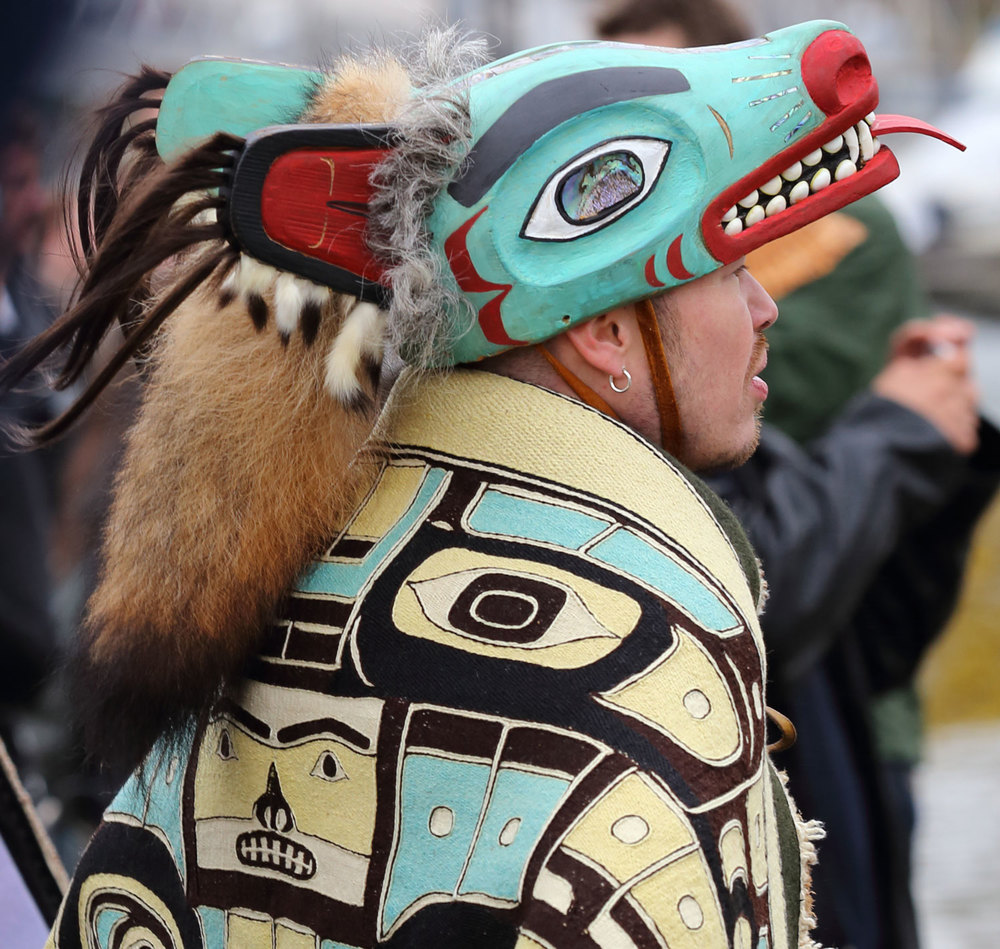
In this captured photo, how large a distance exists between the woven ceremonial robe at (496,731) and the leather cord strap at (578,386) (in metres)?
0.07

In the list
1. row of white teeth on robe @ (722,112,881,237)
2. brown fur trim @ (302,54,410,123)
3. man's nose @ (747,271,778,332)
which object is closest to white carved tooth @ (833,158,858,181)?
row of white teeth on robe @ (722,112,881,237)

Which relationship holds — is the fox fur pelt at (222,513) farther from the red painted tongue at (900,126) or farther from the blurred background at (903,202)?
the red painted tongue at (900,126)

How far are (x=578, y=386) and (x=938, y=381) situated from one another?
4.35ft

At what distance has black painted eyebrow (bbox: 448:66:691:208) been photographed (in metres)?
1.38

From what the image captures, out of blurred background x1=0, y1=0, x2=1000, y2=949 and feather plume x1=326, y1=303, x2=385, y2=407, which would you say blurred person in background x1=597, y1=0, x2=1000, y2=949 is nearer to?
blurred background x1=0, y1=0, x2=1000, y2=949

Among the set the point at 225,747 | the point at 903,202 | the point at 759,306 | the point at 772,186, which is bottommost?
the point at 225,747

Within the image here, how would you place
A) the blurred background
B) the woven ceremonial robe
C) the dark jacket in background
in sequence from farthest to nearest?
1. the blurred background
2. the dark jacket in background
3. the woven ceremonial robe

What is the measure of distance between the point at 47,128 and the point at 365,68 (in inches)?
124

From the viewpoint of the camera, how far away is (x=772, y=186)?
1.47 meters

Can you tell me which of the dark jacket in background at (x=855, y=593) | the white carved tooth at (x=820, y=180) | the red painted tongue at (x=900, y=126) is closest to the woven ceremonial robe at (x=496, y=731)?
the white carved tooth at (x=820, y=180)

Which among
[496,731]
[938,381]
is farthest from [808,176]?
[938,381]

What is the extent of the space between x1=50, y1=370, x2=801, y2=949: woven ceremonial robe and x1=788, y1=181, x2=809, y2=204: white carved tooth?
0.34 metres

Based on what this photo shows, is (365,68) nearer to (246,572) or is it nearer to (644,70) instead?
(644,70)

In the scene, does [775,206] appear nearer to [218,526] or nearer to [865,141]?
[865,141]
